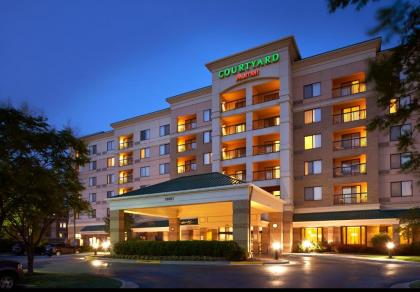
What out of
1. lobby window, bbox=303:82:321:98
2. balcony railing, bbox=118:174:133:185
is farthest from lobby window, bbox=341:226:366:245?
balcony railing, bbox=118:174:133:185

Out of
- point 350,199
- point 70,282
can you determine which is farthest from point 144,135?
point 70,282

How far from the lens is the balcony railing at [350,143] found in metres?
46.1

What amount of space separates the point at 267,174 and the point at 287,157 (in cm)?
391

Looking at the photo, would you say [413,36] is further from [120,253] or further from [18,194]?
[120,253]

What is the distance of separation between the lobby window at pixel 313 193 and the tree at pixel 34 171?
27977 millimetres

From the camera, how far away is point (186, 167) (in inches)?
2440

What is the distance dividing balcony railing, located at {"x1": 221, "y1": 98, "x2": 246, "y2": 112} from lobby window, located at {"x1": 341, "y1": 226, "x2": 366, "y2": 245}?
1854cm

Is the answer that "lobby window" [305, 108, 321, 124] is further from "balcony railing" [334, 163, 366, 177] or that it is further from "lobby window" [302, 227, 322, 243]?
"lobby window" [302, 227, 322, 243]

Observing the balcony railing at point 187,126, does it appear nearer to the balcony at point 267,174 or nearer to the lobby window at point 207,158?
the lobby window at point 207,158

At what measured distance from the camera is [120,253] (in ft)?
125

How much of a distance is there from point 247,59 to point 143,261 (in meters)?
Result: 28.1

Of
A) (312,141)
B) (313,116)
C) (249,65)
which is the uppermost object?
(249,65)

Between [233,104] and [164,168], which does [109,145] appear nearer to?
[164,168]

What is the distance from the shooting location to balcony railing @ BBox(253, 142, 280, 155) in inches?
2026
